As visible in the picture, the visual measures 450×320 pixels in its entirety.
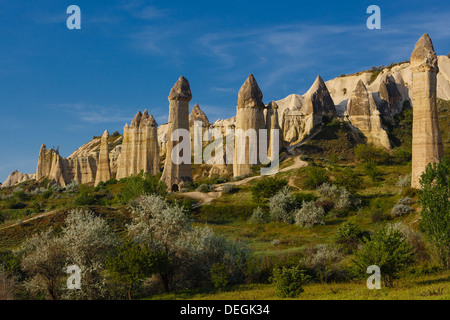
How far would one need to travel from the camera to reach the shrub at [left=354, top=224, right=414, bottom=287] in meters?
15.9

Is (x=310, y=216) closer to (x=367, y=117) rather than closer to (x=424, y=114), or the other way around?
(x=424, y=114)

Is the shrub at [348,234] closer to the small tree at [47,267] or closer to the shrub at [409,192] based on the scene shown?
the shrub at [409,192]

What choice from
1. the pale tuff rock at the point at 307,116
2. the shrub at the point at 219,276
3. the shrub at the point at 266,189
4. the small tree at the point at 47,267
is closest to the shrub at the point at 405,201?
the shrub at the point at 266,189

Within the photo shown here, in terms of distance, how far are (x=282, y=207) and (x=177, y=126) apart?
16.8m

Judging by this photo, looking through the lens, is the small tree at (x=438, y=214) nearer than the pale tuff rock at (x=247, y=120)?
Yes

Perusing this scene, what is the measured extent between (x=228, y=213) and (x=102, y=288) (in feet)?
64.1

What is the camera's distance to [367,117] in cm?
6462

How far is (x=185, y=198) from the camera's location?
127 feet

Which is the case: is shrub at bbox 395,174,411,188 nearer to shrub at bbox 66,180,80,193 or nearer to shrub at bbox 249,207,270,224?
shrub at bbox 249,207,270,224

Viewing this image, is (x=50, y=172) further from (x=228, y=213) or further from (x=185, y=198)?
(x=228, y=213)

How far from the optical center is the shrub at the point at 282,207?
3322 cm

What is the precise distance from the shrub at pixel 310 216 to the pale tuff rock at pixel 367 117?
33183mm

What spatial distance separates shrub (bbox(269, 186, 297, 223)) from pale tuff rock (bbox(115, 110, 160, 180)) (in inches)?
1053

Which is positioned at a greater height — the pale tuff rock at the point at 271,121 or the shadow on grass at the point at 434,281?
the pale tuff rock at the point at 271,121
